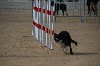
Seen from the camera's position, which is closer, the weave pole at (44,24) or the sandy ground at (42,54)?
the sandy ground at (42,54)

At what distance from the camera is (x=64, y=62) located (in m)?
11.0

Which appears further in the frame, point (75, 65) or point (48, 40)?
point (48, 40)

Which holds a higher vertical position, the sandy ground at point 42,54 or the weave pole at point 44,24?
the weave pole at point 44,24

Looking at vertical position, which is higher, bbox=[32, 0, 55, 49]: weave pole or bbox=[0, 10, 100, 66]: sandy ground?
bbox=[32, 0, 55, 49]: weave pole

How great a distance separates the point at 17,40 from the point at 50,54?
3.78 metres

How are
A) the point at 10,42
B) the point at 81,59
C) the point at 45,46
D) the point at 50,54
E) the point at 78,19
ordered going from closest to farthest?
the point at 81,59
the point at 50,54
the point at 45,46
the point at 10,42
the point at 78,19

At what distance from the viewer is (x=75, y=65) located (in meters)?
10.6

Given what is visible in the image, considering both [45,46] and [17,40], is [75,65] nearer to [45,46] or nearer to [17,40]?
[45,46]

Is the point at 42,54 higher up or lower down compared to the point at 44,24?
lower down

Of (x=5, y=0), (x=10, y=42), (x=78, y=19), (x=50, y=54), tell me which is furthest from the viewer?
(x=5, y=0)

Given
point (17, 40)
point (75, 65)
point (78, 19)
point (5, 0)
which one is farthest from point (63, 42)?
point (5, 0)

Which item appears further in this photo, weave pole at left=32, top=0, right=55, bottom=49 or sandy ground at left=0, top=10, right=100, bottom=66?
weave pole at left=32, top=0, right=55, bottom=49

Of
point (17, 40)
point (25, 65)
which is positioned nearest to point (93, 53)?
point (25, 65)

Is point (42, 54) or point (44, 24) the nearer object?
point (42, 54)
